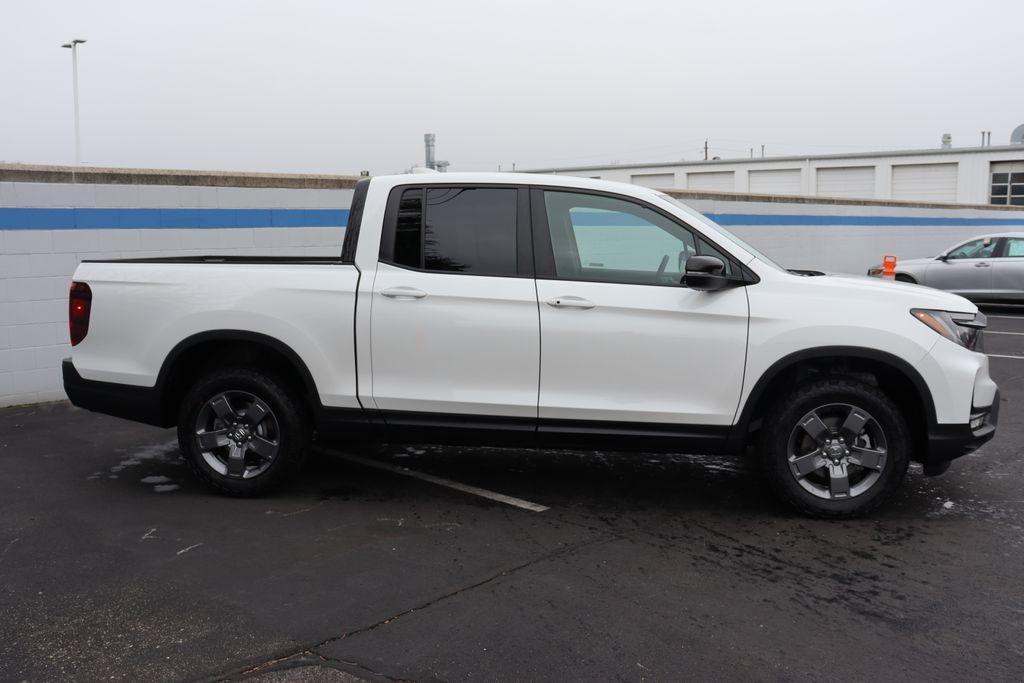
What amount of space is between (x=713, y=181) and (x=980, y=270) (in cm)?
3106

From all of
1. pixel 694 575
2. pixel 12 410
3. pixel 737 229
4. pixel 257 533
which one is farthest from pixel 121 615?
pixel 737 229

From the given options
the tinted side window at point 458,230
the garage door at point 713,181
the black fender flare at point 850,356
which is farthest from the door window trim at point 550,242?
the garage door at point 713,181

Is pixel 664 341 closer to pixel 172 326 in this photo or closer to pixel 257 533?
pixel 257 533

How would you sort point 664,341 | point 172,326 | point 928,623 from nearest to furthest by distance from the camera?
1. point 928,623
2. point 664,341
3. point 172,326

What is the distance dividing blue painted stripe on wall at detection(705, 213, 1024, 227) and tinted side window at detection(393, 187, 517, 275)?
10573 millimetres

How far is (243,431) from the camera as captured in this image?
5.40 metres

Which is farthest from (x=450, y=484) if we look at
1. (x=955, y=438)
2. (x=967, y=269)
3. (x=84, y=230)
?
(x=967, y=269)

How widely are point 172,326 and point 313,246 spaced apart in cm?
475

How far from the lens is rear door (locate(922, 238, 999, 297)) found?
16.1 m

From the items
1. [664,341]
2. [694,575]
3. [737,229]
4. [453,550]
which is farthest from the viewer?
[737,229]

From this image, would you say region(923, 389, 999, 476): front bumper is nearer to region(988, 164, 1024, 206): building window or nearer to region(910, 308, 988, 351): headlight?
region(910, 308, 988, 351): headlight

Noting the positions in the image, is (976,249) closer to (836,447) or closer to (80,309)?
(836,447)

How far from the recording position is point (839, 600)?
4066mm

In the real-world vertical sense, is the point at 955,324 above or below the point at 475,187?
below
